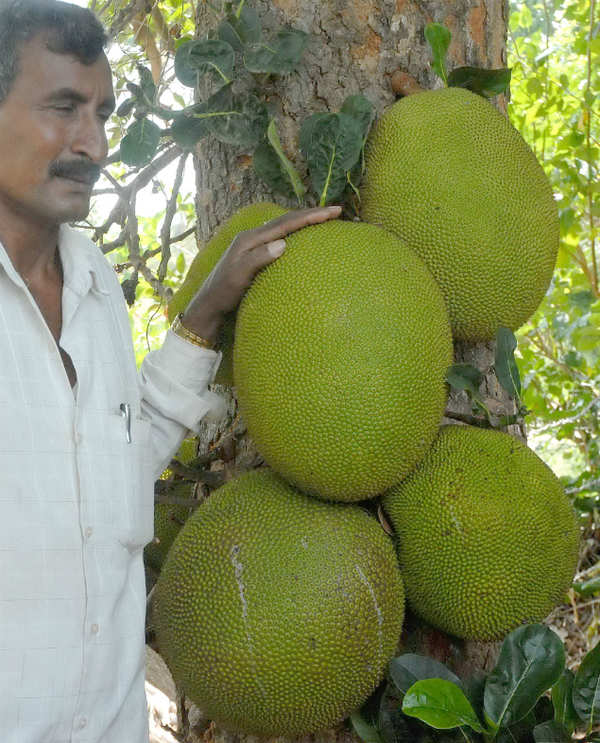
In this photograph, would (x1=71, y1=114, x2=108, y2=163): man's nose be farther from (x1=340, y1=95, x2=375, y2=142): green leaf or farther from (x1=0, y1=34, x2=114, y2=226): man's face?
(x1=340, y1=95, x2=375, y2=142): green leaf

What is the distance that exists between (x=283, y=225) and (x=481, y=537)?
562 mm

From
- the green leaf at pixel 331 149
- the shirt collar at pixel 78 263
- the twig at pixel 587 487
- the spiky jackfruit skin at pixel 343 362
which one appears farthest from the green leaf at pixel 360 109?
the twig at pixel 587 487

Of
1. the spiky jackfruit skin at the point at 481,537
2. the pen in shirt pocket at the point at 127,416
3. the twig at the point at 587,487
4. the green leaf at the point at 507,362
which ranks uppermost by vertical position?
the green leaf at the point at 507,362

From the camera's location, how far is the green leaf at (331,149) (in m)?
1.44

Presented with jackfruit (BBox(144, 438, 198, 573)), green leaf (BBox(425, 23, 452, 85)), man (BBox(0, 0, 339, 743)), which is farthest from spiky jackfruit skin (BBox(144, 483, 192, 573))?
green leaf (BBox(425, 23, 452, 85))

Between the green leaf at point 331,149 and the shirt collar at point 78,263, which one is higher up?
the green leaf at point 331,149

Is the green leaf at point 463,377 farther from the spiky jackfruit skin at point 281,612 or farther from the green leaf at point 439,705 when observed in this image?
the green leaf at point 439,705

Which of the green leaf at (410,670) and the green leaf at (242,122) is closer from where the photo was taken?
the green leaf at (410,670)

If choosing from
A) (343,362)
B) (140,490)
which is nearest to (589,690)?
(343,362)

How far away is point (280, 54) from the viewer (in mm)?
1534

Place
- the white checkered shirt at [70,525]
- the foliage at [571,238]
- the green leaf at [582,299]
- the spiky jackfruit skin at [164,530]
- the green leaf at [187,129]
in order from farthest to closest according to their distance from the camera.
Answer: the green leaf at [582,299] → the foliage at [571,238] → the spiky jackfruit skin at [164,530] → the green leaf at [187,129] → the white checkered shirt at [70,525]

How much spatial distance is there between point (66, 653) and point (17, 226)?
2.08ft

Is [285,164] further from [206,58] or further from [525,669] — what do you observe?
[525,669]

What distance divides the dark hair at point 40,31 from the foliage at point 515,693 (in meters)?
1.03
